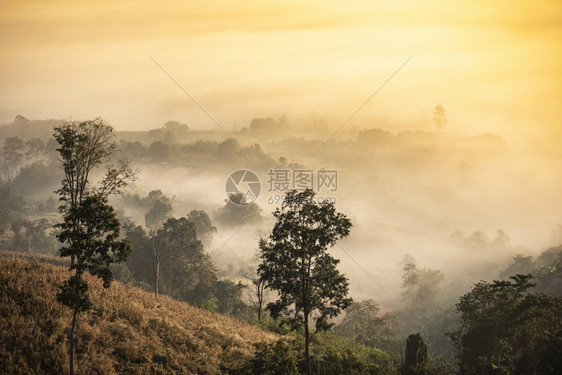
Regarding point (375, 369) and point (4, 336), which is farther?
point (375, 369)

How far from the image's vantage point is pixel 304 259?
33031mm

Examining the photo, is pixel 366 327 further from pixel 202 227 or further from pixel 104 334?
pixel 202 227

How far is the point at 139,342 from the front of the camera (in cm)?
3356

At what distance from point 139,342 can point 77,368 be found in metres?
5.63

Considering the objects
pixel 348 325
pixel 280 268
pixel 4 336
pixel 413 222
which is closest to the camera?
pixel 4 336

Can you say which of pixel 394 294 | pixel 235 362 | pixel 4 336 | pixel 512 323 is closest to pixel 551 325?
pixel 512 323

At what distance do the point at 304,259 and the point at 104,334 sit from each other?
51.2 feet

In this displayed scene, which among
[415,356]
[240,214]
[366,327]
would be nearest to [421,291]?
[366,327]

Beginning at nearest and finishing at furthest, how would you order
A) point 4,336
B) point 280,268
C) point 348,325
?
point 4,336 < point 280,268 < point 348,325

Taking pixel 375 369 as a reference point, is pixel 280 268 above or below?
above

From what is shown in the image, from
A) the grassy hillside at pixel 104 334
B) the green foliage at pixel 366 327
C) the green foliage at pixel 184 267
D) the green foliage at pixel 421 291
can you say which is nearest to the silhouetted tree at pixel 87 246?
the grassy hillside at pixel 104 334

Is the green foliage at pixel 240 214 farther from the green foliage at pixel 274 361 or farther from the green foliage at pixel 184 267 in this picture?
the green foliage at pixel 274 361

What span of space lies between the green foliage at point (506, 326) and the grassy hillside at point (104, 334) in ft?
60.5

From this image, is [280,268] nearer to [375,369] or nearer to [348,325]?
[375,369]
